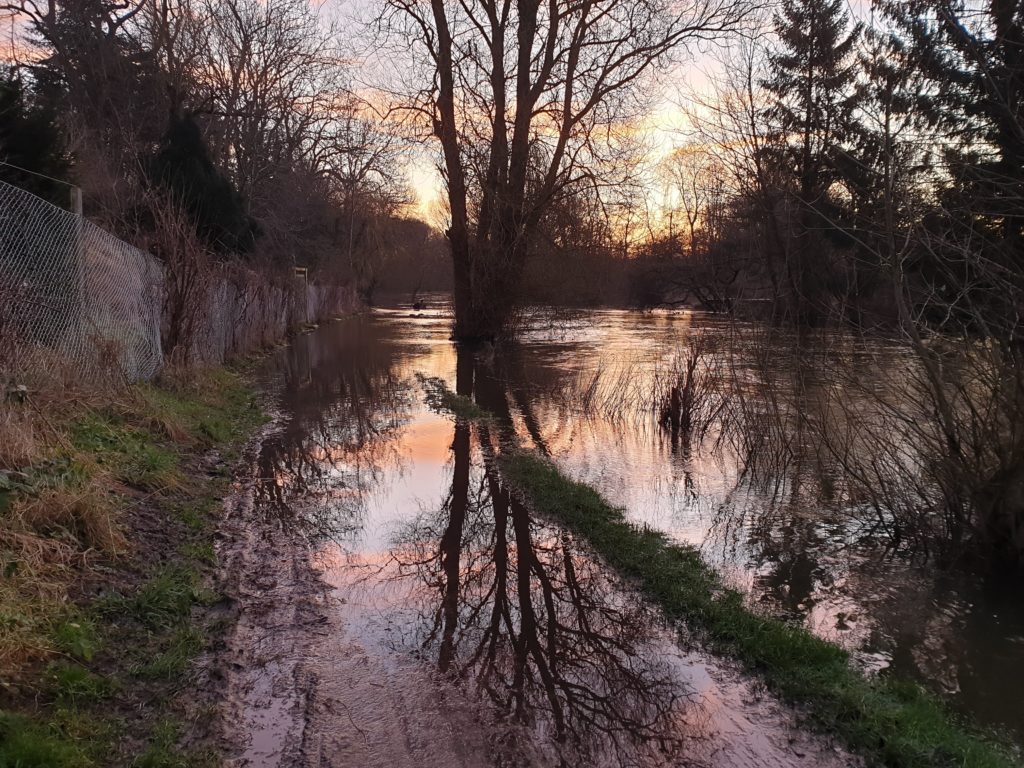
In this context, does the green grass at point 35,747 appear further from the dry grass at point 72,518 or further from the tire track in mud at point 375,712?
the dry grass at point 72,518

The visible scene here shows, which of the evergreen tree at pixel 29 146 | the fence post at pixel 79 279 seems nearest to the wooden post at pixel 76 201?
the fence post at pixel 79 279

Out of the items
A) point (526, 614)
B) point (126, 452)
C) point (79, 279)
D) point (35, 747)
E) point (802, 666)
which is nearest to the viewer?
point (35, 747)

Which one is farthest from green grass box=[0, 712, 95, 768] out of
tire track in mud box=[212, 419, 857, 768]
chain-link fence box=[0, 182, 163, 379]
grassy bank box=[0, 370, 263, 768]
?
chain-link fence box=[0, 182, 163, 379]

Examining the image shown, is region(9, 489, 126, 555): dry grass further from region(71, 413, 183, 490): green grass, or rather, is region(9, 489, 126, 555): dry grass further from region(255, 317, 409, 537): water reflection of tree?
region(255, 317, 409, 537): water reflection of tree

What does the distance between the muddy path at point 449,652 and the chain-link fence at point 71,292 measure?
8.02ft

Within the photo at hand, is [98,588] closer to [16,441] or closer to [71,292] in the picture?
[16,441]

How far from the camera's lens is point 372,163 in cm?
4775

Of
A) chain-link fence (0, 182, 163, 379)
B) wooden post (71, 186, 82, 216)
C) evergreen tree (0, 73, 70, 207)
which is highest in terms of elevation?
evergreen tree (0, 73, 70, 207)

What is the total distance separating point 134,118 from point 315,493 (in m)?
23.8

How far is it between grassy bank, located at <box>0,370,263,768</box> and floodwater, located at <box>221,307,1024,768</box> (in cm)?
31

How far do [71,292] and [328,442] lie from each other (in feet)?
12.1

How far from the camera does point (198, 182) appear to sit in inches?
781

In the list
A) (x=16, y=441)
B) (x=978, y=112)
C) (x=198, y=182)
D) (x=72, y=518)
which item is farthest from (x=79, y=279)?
(x=198, y=182)

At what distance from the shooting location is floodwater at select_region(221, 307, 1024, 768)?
3492 millimetres
